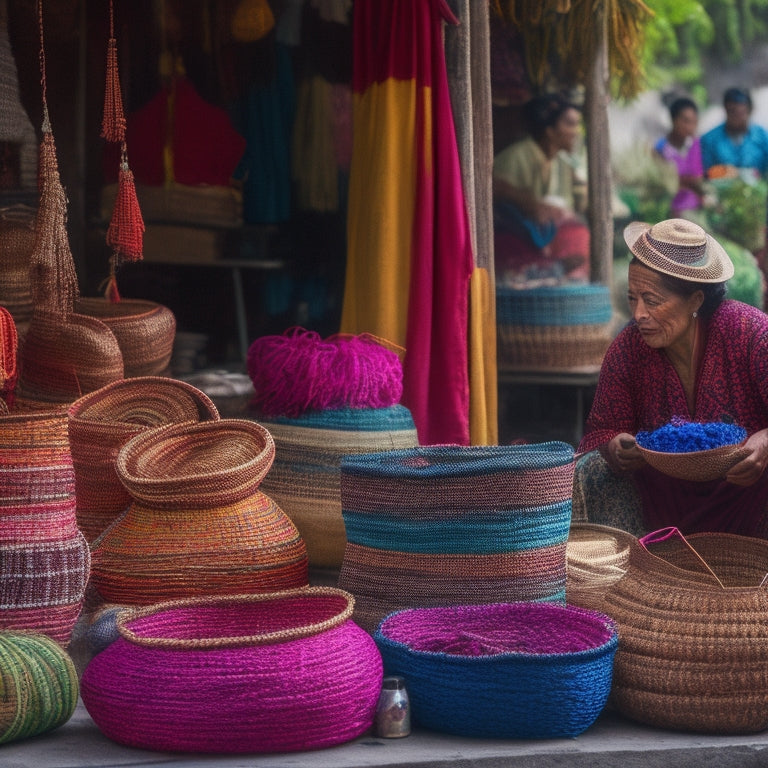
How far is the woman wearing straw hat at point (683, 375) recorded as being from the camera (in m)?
4.29

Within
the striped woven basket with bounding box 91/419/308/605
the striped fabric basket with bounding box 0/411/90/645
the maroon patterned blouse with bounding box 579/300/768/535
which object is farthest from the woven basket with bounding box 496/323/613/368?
the striped fabric basket with bounding box 0/411/90/645

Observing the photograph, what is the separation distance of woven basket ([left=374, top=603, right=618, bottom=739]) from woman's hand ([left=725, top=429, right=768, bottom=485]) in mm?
900

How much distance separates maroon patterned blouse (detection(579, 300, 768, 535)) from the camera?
14.0 ft

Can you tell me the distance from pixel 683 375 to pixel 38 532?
222 cm

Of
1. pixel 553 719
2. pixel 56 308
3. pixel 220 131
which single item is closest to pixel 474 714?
pixel 553 719

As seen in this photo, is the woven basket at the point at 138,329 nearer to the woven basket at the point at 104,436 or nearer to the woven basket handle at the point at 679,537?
the woven basket at the point at 104,436

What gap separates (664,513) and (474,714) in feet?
4.83

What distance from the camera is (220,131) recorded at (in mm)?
6195

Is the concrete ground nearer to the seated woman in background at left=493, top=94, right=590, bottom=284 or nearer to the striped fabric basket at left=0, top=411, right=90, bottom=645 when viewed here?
the striped fabric basket at left=0, top=411, right=90, bottom=645

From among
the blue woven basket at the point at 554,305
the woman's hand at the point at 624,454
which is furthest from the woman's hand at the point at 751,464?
the blue woven basket at the point at 554,305

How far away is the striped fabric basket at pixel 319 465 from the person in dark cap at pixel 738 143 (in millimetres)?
6610

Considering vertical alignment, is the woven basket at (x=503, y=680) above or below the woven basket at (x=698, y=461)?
below

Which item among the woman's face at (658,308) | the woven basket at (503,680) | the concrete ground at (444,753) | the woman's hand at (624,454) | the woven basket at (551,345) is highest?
the woman's face at (658,308)

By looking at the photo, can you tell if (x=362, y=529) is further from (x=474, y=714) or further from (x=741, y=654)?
(x=741, y=654)
